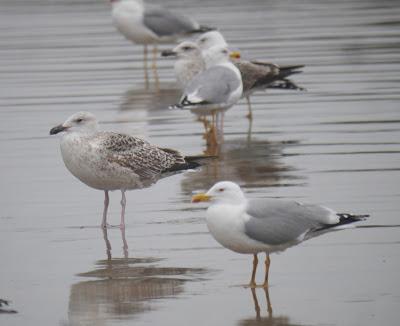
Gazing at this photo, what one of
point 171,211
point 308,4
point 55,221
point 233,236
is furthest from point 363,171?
point 308,4

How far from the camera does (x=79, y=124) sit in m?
10.3

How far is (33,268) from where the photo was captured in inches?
355

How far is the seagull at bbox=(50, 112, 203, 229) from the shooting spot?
10.1 meters

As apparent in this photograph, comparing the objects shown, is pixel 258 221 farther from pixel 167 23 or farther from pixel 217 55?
pixel 167 23

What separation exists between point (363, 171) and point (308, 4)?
20.5 metres

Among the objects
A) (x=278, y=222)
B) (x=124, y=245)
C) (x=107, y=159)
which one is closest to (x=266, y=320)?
(x=278, y=222)

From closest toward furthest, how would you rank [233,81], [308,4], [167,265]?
[167,265] < [233,81] < [308,4]

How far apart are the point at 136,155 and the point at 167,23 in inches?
456

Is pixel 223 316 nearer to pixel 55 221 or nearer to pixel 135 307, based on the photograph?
pixel 135 307

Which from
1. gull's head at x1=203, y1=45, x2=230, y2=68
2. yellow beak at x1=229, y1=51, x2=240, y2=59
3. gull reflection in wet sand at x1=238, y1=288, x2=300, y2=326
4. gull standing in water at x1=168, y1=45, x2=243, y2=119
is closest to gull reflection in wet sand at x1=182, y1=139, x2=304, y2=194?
gull standing in water at x1=168, y1=45, x2=243, y2=119

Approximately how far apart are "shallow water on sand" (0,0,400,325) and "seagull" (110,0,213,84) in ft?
1.81

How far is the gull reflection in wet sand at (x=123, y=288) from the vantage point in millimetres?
7805

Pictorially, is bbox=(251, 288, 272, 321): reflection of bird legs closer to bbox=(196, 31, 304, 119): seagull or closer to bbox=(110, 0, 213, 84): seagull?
bbox=(196, 31, 304, 119): seagull

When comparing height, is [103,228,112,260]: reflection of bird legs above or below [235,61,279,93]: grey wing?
below
